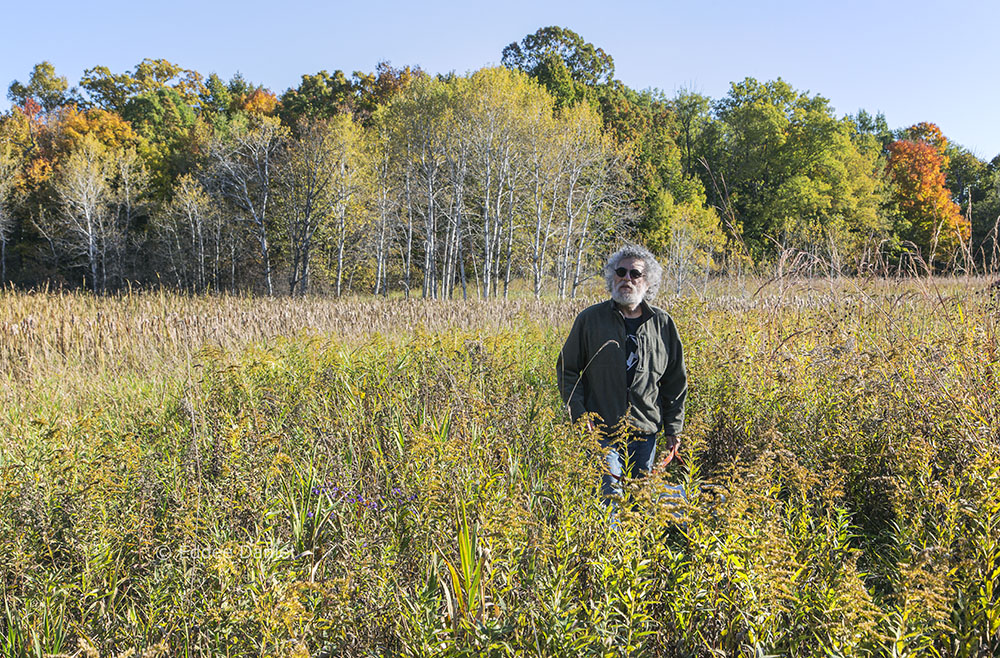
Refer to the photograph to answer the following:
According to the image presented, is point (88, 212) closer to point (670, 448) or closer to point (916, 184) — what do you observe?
point (670, 448)

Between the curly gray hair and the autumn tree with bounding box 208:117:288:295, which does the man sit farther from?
the autumn tree with bounding box 208:117:288:295

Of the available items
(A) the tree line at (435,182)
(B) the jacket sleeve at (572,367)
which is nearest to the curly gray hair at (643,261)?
(B) the jacket sleeve at (572,367)

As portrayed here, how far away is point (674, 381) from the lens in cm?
364

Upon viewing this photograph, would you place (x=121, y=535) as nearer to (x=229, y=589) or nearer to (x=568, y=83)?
(x=229, y=589)

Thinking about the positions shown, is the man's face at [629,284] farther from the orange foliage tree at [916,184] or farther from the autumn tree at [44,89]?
the autumn tree at [44,89]

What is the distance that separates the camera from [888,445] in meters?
3.02

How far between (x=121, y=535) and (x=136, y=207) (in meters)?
45.7

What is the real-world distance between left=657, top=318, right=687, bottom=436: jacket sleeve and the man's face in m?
0.33

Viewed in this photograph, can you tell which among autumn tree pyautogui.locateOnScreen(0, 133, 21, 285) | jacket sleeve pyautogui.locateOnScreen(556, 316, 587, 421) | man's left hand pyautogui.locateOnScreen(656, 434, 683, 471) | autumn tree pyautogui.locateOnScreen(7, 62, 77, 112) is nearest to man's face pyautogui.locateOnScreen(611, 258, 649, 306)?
jacket sleeve pyautogui.locateOnScreen(556, 316, 587, 421)

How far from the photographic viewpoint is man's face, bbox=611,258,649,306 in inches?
137

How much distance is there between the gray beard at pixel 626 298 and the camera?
3.47 m

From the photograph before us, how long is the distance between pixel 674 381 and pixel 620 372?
438 millimetres

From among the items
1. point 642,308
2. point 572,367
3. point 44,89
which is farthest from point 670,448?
point 44,89

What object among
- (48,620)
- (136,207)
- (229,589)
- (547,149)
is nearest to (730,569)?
(229,589)
